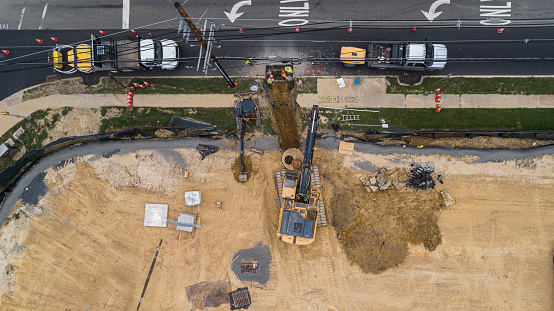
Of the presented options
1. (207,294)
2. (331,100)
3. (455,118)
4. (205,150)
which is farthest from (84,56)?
(455,118)

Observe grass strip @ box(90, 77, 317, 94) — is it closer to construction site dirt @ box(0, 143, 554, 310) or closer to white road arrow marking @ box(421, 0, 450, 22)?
construction site dirt @ box(0, 143, 554, 310)

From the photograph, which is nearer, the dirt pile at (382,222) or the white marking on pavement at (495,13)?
the dirt pile at (382,222)

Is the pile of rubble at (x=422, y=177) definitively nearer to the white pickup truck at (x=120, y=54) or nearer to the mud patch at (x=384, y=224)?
the mud patch at (x=384, y=224)

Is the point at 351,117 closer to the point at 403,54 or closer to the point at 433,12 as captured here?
the point at 403,54

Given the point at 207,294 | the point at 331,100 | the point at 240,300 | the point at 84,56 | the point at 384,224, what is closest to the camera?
the point at 384,224

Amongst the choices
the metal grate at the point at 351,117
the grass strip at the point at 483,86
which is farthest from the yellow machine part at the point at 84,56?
the grass strip at the point at 483,86

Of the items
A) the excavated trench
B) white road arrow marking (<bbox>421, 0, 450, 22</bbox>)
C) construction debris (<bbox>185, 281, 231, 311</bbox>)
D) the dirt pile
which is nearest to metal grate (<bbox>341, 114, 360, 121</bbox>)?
the excavated trench
